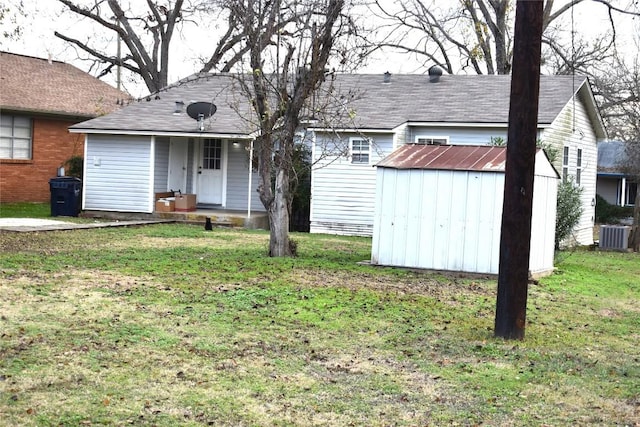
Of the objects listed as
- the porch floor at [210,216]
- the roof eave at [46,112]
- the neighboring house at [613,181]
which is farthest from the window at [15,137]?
the neighboring house at [613,181]

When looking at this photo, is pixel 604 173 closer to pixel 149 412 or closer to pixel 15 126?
pixel 15 126

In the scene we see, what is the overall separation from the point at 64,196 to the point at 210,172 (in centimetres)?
435

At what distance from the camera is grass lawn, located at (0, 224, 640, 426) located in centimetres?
679

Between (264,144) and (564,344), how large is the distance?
8141 mm

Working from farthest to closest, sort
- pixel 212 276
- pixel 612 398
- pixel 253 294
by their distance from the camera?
1. pixel 212 276
2. pixel 253 294
3. pixel 612 398

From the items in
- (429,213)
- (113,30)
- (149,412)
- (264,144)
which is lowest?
(149,412)

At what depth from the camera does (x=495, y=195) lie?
14703 mm

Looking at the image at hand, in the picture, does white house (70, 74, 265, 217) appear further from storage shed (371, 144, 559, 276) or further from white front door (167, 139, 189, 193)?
storage shed (371, 144, 559, 276)

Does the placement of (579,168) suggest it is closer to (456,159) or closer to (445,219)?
(456,159)

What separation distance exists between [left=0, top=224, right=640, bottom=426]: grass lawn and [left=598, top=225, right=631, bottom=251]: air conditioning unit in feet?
40.3

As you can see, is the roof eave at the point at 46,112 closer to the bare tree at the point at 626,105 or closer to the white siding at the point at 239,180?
the white siding at the point at 239,180

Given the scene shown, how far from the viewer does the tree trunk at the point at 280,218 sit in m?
16.3

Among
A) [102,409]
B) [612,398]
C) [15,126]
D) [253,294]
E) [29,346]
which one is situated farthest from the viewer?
[15,126]

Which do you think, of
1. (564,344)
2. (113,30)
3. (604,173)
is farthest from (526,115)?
(604,173)
